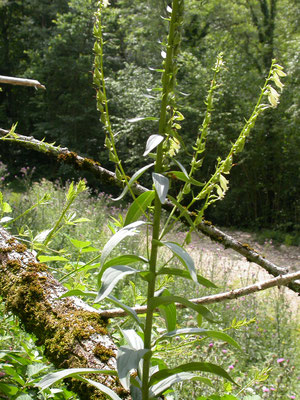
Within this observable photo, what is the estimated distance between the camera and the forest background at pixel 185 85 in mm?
11688

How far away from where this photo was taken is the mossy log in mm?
1152

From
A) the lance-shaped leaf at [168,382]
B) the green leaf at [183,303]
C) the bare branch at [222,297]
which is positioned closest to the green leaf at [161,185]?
the green leaf at [183,303]

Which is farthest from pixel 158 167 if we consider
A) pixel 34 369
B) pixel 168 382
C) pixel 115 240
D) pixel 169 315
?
pixel 34 369

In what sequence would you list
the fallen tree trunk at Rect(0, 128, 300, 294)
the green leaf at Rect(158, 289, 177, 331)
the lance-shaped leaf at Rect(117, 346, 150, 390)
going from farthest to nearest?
the fallen tree trunk at Rect(0, 128, 300, 294) < the green leaf at Rect(158, 289, 177, 331) < the lance-shaped leaf at Rect(117, 346, 150, 390)

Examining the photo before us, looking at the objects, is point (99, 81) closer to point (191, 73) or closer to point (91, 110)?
point (191, 73)

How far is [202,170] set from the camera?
12094mm

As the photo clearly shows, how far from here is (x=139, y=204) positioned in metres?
0.95

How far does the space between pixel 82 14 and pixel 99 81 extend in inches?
595

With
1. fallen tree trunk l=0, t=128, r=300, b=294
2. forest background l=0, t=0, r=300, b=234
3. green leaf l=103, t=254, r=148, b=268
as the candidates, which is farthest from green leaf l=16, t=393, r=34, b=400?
forest background l=0, t=0, r=300, b=234

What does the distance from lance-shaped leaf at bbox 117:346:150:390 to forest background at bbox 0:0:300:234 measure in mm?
9334

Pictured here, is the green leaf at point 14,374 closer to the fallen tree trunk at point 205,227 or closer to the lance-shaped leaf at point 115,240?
the lance-shaped leaf at point 115,240

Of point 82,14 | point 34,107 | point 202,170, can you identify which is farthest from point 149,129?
point 34,107

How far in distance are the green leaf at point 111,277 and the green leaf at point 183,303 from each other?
12cm

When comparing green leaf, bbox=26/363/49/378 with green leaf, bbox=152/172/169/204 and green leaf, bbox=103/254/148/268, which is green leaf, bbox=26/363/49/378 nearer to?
green leaf, bbox=103/254/148/268
